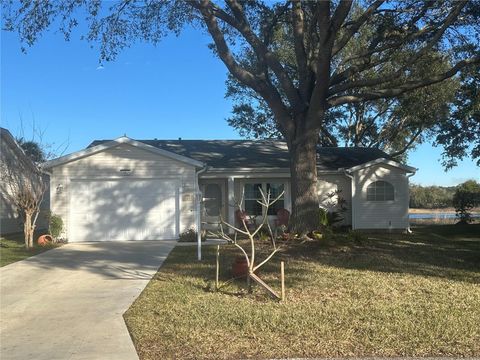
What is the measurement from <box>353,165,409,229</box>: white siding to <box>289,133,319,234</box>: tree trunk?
6196 mm

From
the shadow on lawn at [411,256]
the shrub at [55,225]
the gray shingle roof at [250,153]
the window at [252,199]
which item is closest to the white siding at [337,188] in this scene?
the gray shingle roof at [250,153]

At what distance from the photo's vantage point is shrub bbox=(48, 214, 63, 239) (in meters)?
17.8

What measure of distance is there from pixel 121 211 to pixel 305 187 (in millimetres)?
6730

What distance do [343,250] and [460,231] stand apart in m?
9.14

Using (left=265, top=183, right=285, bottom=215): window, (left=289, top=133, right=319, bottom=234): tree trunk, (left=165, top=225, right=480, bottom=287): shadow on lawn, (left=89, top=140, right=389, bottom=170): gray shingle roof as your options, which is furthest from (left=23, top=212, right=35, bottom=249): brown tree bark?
(left=265, top=183, right=285, bottom=215): window

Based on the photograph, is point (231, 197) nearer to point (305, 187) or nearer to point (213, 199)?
point (213, 199)

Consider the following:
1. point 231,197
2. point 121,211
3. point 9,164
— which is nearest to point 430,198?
point 231,197

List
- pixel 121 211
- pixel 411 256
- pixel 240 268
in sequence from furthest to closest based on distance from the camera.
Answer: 1. pixel 121 211
2. pixel 411 256
3. pixel 240 268

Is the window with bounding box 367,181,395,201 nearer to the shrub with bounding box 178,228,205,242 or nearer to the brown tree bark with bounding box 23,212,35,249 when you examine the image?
the shrub with bounding box 178,228,205,242

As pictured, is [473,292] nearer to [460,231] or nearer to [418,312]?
[418,312]

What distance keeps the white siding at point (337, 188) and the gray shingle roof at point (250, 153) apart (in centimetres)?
44

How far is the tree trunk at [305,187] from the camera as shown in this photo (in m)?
15.8

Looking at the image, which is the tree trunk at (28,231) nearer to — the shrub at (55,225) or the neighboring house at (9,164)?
A: the shrub at (55,225)

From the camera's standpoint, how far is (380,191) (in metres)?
21.9
